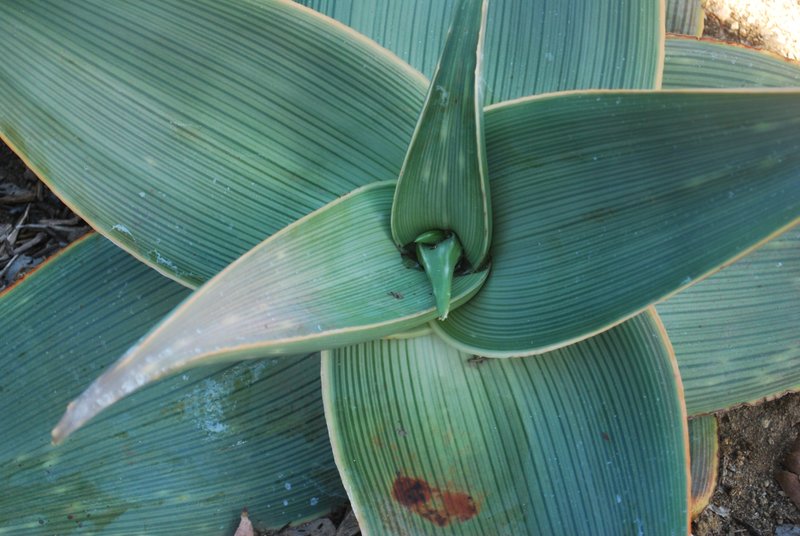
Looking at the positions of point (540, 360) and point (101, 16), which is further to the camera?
point (540, 360)

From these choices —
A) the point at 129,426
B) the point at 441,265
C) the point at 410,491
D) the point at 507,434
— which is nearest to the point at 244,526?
the point at 129,426

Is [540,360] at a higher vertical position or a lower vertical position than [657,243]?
lower

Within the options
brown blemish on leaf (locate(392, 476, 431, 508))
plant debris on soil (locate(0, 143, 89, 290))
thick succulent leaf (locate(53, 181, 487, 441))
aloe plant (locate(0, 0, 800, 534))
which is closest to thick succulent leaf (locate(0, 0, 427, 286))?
aloe plant (locate(0, 0, 800, 534))

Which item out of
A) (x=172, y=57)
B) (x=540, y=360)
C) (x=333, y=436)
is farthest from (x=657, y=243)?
(x=172, y=57)

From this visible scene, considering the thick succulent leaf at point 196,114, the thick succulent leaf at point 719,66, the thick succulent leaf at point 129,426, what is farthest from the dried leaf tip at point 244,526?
the thick succulent leaf at point 719,66

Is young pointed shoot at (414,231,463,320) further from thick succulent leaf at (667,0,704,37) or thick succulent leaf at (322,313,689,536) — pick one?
thick succulent leaf at (667,0,704,37)

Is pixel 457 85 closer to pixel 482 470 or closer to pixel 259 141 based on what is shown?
pixel 259 141
